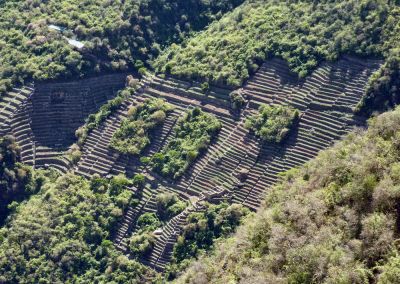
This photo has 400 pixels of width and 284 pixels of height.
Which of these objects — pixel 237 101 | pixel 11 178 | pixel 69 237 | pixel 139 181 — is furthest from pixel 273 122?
pixel 11 178

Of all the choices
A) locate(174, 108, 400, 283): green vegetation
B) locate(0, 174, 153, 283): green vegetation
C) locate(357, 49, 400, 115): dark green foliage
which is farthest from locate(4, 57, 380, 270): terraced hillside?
locate(174, 108, 400, 283): green vegetation

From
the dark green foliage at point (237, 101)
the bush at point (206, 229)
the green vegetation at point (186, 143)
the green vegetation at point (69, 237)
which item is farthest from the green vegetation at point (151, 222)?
the dark green foliage at point (237, 101)

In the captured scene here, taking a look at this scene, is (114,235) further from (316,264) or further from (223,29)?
(316,264)

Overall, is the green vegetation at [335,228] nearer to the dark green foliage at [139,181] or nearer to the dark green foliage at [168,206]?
the dark green foliage at [168,206]

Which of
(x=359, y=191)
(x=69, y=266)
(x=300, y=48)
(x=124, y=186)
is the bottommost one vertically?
(x=69, y=266)

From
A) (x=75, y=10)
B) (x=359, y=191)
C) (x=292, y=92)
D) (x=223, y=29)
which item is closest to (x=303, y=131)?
(x=292, y=92)

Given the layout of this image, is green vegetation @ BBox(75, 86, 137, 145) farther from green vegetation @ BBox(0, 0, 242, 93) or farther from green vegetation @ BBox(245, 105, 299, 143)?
green vegetation @ BBox(245, 105, 299, 143)
